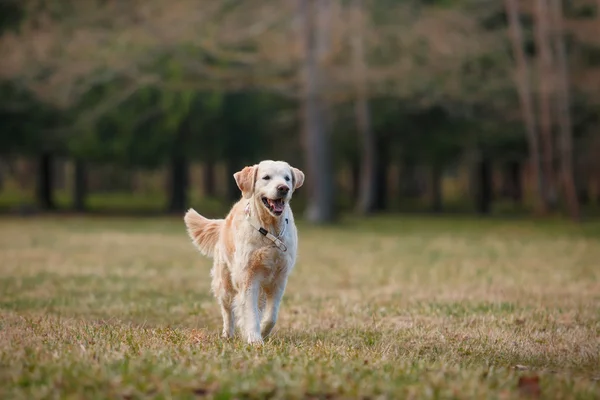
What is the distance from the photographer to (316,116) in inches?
1166

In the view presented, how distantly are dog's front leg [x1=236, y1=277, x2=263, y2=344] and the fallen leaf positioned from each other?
240 cm

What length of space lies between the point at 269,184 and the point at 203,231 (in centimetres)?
145

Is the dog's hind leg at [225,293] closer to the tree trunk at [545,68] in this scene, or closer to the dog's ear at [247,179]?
the dog's ear at [247,179]

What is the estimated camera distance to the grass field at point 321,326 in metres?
5.39

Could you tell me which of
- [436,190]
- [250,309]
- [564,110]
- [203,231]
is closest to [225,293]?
[250,309]

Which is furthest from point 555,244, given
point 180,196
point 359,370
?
point 180,196

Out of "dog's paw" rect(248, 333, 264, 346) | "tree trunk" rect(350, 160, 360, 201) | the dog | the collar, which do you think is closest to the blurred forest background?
"tree trunk" rect(350, 160, 360, 201)

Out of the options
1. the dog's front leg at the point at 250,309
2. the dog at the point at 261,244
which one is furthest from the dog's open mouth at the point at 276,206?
the dog's front leg at the point at 250,309

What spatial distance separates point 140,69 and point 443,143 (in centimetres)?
1507

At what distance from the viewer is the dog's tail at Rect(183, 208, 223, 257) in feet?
28.0

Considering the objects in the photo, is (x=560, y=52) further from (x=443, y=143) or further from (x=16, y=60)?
(x=16, y=60)

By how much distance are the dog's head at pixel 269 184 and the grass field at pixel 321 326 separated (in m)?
1.13

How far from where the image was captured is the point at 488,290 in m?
12.4

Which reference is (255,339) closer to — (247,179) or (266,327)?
(266,327)
